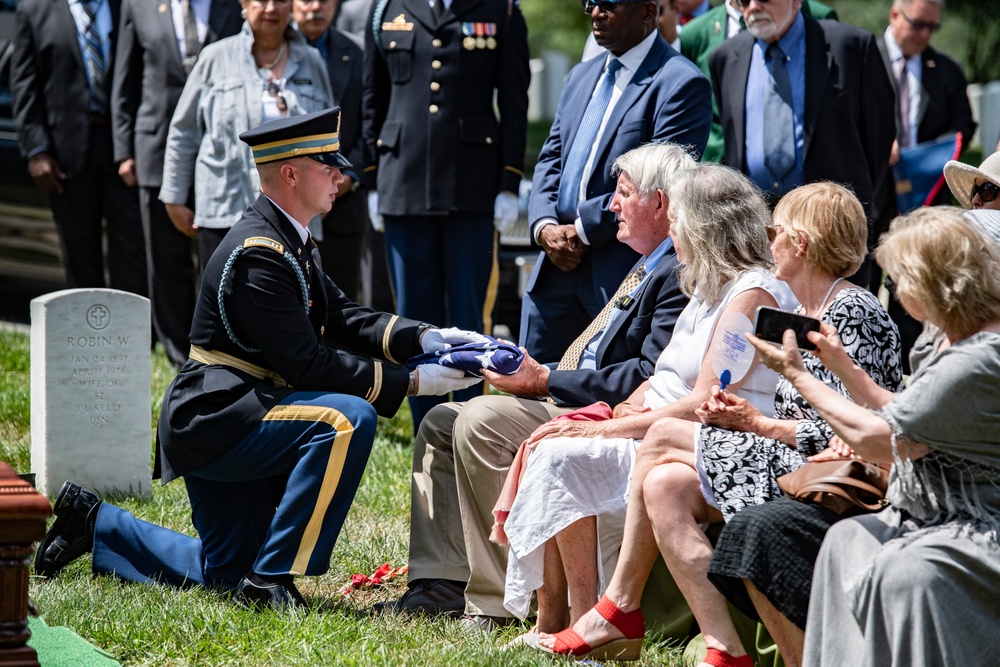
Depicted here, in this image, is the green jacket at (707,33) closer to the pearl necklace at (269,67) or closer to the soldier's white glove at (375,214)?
the soldier's white glove at (375,214)

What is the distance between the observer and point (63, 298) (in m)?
5.70

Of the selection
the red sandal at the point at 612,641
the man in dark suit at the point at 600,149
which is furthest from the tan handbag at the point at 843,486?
the man in dark suit at the point at 600,149

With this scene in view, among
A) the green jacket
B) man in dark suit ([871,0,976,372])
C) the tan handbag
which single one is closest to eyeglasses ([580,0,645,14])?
the green jacket

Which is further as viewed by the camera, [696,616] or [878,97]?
[878,97]

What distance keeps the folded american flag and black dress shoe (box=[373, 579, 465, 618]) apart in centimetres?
76

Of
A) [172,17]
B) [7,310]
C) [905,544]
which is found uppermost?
[172,17]

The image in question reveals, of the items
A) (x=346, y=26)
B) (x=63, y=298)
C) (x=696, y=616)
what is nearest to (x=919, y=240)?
(x=696, y=616)

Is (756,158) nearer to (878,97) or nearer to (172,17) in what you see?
(878,97)

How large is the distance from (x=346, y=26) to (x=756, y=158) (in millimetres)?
4221

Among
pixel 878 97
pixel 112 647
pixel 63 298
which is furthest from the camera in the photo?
pixel 878 97

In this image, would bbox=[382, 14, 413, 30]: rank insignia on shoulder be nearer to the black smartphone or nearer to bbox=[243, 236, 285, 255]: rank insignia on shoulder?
bbox=[243, 236, 285, 255]: rank insignia on shoulder

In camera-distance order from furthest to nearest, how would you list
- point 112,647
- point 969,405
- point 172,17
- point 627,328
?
point 172,17
point 627,328
point 112,647
point 969,405

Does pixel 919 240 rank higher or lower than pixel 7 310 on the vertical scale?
higher

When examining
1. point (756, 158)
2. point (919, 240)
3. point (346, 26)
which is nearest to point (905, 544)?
point (919, 240)
